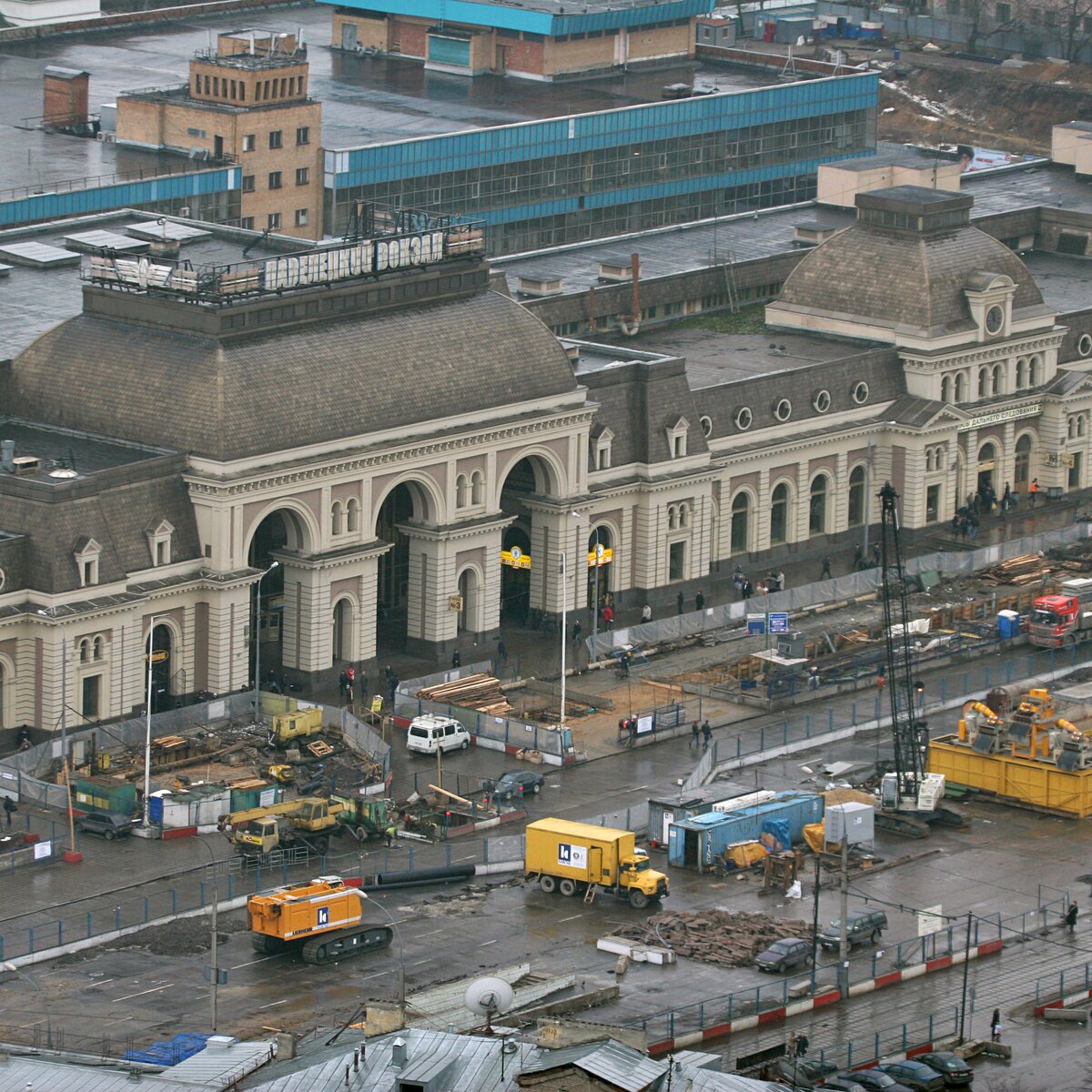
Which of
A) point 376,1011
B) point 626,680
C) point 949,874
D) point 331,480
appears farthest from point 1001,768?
point 376,1011

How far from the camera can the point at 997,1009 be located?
15275cm

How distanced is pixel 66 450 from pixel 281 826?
29.6m

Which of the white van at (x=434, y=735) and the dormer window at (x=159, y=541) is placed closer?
the white van at (x=434, y=735)

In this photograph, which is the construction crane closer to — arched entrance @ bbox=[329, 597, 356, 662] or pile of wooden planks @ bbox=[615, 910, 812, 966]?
pile of wooden planks @ bbox=[615, 910, 812, 966]

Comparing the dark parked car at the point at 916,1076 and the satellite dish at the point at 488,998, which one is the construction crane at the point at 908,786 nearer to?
the dark parked car at the point at 916,1076

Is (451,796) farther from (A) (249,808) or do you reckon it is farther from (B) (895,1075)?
(B) (895,1075)

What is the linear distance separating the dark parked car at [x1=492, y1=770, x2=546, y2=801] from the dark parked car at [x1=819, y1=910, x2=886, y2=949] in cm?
2222

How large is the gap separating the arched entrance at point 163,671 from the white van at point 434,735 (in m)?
12.5

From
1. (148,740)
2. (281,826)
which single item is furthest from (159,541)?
(281,826)

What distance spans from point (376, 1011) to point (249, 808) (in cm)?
3306

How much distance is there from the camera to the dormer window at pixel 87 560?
595 feet

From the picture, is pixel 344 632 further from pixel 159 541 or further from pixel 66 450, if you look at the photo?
pixel 66 450

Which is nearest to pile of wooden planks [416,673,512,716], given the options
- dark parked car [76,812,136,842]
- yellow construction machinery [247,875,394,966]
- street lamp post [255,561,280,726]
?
street lamp post [255,561,280,726]

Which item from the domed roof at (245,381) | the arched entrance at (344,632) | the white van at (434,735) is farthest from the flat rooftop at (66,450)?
the white van at (434,735)
